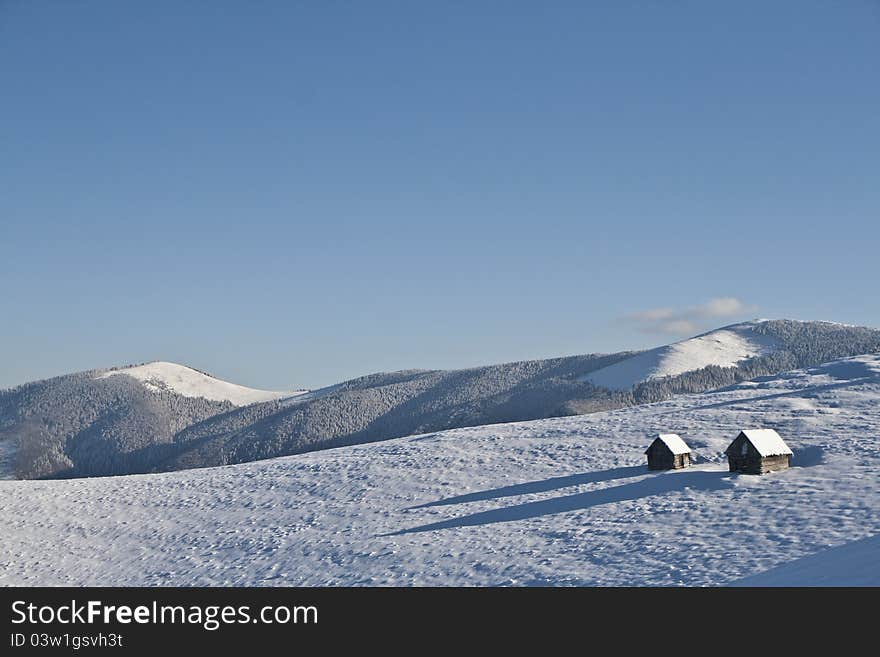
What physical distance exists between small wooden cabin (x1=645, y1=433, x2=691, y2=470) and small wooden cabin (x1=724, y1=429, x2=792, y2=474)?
12.0ft

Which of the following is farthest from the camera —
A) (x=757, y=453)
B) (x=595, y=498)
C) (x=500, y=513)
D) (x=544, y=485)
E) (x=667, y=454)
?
(x=667, y=454)

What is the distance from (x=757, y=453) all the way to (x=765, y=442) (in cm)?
118

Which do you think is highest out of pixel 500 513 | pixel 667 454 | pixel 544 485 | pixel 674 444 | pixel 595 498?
pixel 674 444

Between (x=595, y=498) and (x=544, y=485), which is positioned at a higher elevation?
(x=544, y=485)

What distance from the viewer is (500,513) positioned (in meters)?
39.0

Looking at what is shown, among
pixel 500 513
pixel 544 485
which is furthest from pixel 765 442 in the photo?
pixel 500 513

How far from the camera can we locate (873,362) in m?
94.1

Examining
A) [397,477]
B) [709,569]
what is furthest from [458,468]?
[709,569]

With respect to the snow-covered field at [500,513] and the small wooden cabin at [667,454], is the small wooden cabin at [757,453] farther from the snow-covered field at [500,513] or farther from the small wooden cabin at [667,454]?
the small wooden cabin at [667,454]

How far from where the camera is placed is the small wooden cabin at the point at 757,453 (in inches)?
1606

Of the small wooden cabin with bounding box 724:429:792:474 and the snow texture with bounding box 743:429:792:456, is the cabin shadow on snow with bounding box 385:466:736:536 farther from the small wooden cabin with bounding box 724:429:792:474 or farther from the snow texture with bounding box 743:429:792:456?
the snow texture with bounding box 743:429:792:456

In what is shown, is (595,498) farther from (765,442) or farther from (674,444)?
(765,442)
